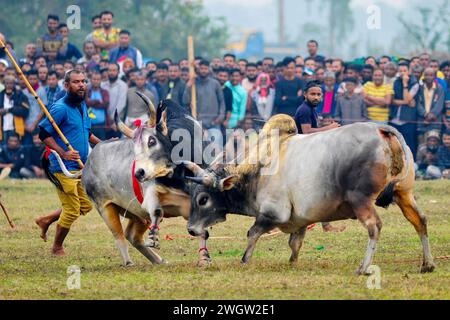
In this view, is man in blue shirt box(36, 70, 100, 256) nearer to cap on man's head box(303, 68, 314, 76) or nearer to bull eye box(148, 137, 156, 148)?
bull eye box(148, 137, 156, 148)

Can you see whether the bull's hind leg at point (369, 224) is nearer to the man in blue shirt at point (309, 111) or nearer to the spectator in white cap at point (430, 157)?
the man in blue shirt at point (309, 111)

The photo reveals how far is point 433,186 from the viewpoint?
19.6m

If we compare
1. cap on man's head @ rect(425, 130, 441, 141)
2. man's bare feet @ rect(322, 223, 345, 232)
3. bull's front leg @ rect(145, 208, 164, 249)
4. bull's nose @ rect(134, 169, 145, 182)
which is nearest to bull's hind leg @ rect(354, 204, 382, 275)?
bull's front leg @ rect(145, 208, 164, 249)

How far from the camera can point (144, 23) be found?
46.9m

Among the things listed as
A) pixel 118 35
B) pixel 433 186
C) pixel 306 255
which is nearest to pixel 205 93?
pixel 118 35

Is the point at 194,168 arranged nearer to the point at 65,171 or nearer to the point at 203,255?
the point at 203,255

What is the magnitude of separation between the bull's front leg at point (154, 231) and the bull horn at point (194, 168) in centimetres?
54

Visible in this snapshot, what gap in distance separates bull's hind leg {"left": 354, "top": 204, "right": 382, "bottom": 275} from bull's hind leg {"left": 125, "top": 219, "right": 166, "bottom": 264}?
2791mm

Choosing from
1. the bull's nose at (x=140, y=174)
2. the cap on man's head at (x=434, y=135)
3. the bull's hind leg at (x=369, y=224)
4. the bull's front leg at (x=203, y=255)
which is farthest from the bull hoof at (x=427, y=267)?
the cap on man's head at (x=434, y=135)

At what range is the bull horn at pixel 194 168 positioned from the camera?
12.1 m

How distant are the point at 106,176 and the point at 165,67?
10128mm

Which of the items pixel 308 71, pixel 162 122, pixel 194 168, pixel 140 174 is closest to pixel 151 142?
pixel 162 122

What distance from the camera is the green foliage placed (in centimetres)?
4266

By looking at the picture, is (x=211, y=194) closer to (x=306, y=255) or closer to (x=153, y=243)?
(x=153, y=243)
